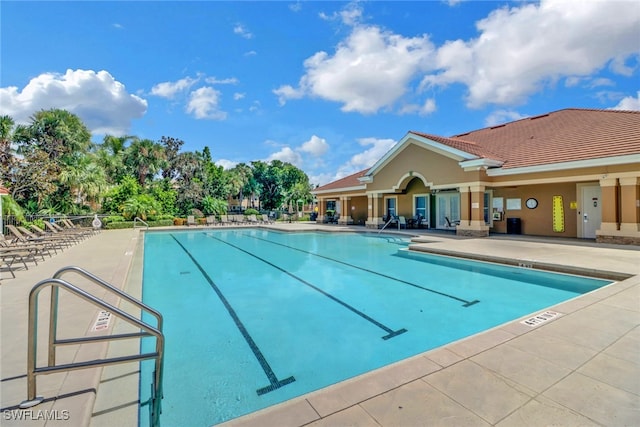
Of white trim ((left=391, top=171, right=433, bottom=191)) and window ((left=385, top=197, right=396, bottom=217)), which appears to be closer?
white trim ((left=391, top=171, right=433, bottom=191))

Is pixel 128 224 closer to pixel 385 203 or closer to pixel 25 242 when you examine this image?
pixel 25 242

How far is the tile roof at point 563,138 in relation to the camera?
40.1ft

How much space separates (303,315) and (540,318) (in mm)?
3772

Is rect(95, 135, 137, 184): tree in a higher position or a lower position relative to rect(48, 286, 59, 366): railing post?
higher

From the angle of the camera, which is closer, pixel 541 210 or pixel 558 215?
pixel 558 215

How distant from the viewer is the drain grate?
4.11 m

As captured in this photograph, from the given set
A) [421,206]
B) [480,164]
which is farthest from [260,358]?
[421,206]

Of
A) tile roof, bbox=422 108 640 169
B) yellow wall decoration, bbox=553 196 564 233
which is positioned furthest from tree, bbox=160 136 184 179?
yellow wall decoration, bbox=553 196 564 233

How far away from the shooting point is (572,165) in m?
12.3

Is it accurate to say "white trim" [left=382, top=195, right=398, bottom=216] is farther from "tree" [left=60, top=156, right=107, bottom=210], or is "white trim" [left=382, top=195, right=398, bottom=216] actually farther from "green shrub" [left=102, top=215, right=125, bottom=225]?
"tree" [left=60, top=156, right=107, bottom=210]

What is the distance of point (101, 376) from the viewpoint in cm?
301

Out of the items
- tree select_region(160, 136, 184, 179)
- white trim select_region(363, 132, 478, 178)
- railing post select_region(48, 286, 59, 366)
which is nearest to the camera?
railing post select_region(48, 286, 59, 366)

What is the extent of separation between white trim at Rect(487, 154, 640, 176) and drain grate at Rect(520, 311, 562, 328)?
1055 cm

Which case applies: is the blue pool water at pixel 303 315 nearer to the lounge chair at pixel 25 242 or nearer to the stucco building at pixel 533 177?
the lounge chair at pixel 25 242
